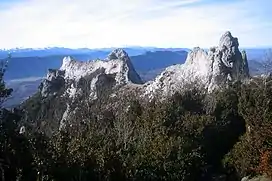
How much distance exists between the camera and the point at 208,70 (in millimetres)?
54562

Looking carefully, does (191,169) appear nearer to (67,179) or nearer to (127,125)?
(127,125)

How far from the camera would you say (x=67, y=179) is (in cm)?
1736

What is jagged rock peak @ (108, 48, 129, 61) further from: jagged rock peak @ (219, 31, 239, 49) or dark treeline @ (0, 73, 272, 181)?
dark treeline @ (0, 73, 272, 181)

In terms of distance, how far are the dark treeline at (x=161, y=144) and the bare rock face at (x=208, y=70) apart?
33.6 ft

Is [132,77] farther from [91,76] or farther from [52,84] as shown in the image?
[52,84]

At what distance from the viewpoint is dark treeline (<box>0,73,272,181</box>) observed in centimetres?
1734

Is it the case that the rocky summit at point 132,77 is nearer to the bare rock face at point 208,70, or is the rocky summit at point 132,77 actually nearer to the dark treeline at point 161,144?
the bare rock face at point 208,70

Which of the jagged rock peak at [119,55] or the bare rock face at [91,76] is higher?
the jagged rock peak at [119,55]

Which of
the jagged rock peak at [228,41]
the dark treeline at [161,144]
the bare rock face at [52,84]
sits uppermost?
the jagged rock peak at [228,41]

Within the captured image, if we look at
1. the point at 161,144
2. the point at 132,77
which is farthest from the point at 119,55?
the point at 161,144

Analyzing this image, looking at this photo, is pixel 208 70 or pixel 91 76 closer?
pixel 208 70

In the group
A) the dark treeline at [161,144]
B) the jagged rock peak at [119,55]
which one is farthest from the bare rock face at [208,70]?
the jagged rock peak at [119,55]

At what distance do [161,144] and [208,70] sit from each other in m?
32.0

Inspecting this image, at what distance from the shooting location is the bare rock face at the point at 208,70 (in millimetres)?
51312
